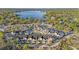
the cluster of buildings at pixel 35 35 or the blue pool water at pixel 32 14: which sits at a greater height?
the blue pool water at pixel 32 14

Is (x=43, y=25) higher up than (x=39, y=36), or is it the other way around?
(x=43, y=25)

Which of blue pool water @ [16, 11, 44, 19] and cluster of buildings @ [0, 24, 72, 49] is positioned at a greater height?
blue pool water @ [16, 11, 44, 19]

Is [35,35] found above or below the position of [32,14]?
below
